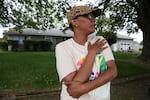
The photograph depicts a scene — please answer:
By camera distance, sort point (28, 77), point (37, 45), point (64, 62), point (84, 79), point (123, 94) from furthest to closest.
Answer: point (37, 45) → point (28, 77) → point (123, 94) → point (64, 62) → point (84, 79)

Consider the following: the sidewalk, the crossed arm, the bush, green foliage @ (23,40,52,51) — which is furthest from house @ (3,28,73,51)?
the crossed arm

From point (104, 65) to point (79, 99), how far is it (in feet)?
1.13

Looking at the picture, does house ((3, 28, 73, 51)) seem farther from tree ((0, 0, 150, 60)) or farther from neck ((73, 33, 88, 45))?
neck ((73, 33, 88, 45))

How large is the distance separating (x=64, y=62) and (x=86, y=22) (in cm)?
39

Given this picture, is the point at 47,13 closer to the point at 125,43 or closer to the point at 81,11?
the point at 81,11

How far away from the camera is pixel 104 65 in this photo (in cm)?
257

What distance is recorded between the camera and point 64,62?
8.20ft

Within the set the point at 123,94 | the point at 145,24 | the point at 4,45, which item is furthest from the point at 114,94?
the point at 4,45

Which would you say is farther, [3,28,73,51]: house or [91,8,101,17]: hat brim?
[3,28,73,51]: house

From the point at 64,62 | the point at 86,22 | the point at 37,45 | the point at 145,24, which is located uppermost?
the point at 86,22

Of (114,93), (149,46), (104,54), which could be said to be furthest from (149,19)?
(104,54)

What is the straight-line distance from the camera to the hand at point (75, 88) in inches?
94.5

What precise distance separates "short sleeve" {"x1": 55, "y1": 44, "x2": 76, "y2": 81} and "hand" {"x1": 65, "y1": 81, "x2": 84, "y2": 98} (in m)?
0.09

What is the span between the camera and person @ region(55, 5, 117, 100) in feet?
7.92
